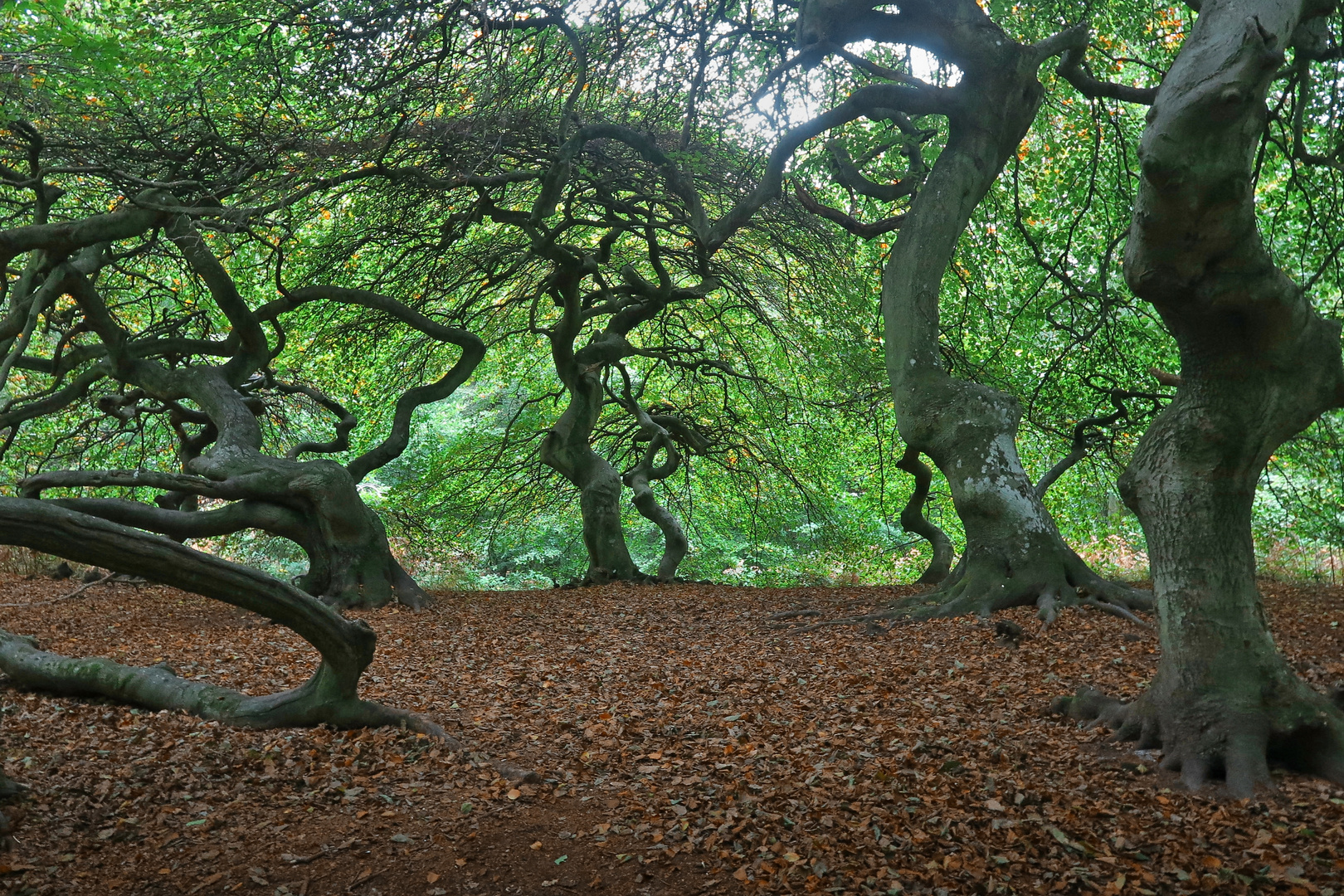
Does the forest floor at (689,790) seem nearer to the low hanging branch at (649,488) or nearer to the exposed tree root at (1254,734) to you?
the exposed tree root at (1254,734)

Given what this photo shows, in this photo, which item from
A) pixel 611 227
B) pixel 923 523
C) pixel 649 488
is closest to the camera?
pixel 611 227

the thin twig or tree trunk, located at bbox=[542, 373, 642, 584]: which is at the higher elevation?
tree trunk, located at bbox=[542, 373, 642, 584]

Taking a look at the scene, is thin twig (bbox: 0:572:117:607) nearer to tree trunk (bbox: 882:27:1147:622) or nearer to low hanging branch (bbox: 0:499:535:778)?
low hanging branch (bbox: 0:499:535:778)

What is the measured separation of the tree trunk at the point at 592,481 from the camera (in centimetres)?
1148

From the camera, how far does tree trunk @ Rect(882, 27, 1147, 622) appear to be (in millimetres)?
6500

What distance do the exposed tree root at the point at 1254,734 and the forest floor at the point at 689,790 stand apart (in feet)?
0.37

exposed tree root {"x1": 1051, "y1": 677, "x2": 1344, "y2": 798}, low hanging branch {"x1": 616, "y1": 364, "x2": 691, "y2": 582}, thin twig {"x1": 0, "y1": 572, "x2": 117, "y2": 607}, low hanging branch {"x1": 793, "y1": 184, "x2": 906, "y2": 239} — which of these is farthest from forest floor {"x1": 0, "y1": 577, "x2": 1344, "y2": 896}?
low hanging branch {"x1": 616, "y1": 364, "x2": 691, "y2": 582}

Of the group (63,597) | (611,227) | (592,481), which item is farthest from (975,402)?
(63,597)

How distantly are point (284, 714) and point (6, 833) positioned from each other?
1374 millimetres

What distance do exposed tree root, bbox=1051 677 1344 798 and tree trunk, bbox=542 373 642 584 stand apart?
27.0 ft

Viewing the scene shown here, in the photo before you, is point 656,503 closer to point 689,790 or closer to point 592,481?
point 592,481

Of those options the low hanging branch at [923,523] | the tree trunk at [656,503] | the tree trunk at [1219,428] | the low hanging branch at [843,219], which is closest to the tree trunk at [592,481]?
the tree trunk at [656,503]

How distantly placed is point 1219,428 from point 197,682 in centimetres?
503

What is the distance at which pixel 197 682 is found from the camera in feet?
15.8
